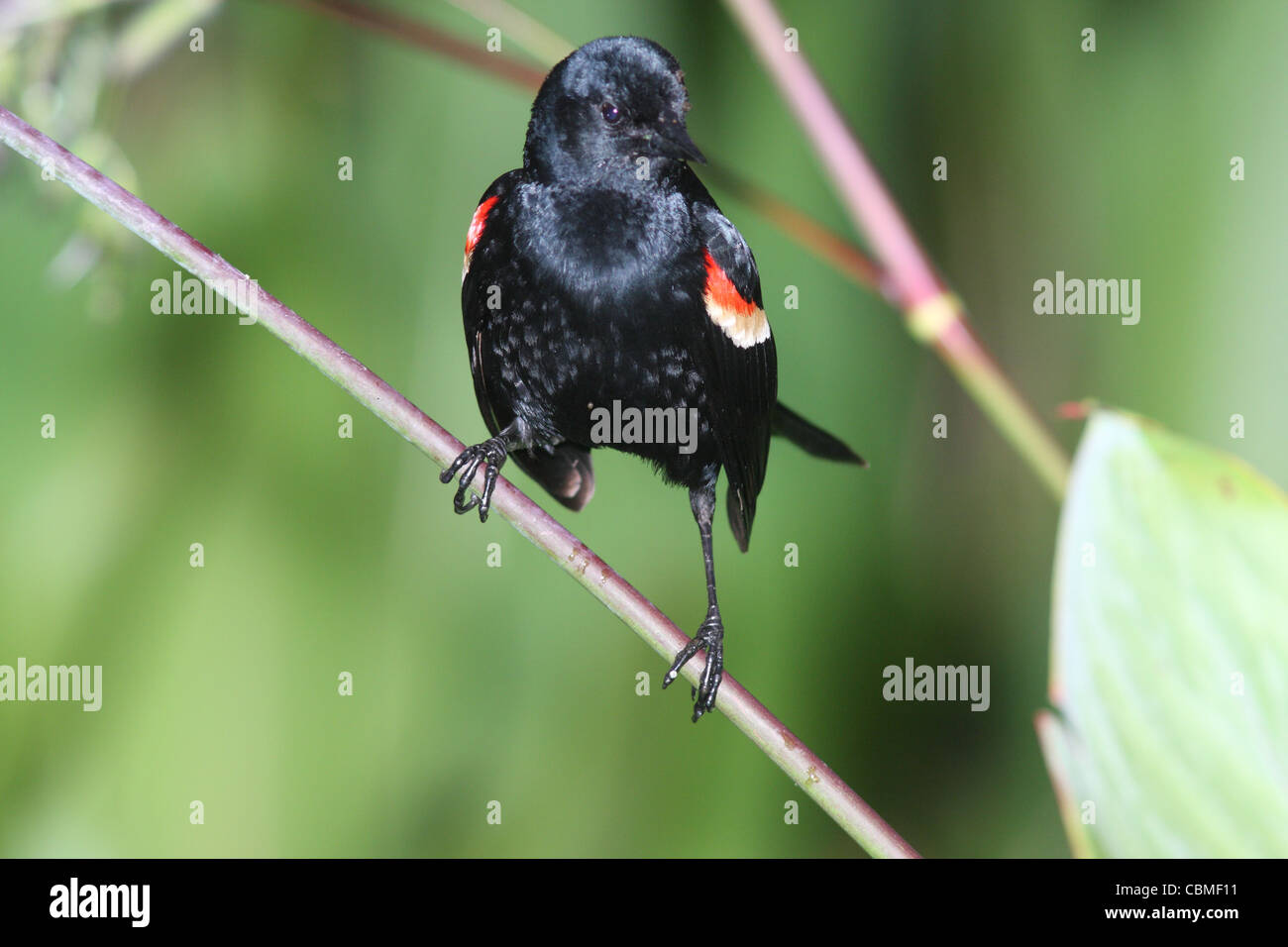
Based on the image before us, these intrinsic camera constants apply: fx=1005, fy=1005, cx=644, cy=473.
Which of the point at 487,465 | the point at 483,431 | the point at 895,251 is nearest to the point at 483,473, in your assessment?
the point at 487,465

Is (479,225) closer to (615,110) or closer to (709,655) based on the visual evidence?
(615,110)

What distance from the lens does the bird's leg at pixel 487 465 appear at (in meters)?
0.57

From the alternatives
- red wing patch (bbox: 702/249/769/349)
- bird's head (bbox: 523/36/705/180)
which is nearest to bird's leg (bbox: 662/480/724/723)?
red wing patch (bbox: 702/249/769/349)

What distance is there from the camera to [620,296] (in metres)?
0.54

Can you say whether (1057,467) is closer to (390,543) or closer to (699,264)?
(699,264)

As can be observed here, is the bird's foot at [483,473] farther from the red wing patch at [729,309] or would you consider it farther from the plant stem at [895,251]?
the plant stem at [895,251]

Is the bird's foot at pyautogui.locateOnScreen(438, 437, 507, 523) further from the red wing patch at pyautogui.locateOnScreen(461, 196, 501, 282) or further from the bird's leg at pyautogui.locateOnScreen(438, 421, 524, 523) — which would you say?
the red wing patch at pyautogui.locateOnScreen(461, 196, 501, 282)

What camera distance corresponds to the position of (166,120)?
0.81 meters

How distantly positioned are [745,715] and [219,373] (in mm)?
543

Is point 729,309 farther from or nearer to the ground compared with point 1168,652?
farther from the ground

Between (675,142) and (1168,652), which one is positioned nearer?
(1168,652)

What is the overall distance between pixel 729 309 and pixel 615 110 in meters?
0.12

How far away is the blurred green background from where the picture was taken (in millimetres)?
733

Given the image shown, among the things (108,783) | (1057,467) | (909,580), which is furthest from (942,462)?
(108,783)
